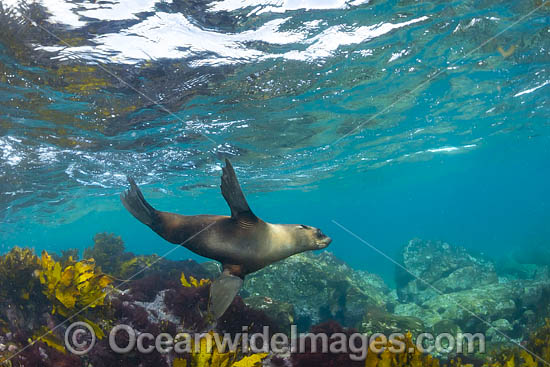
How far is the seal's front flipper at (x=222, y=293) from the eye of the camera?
3195 mm

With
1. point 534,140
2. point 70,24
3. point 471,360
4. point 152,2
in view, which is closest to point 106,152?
point 70,24

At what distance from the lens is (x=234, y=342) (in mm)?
4602

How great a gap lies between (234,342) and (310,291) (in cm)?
620

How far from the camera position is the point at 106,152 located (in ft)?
44.0

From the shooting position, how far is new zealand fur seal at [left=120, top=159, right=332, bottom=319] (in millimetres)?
3410

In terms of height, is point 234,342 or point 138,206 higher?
point 138,206

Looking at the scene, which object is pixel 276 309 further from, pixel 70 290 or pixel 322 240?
pixel 70 290

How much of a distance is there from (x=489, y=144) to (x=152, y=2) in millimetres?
29919

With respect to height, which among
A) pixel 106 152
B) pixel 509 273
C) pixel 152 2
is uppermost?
pixel 152 2

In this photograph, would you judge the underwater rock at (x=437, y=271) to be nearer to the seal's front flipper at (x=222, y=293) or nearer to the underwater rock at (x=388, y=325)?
the underwater rock at (x=388, y=325)

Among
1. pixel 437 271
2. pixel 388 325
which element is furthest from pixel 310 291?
pixel 437 271

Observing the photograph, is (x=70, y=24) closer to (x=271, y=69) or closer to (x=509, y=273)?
(x=271, y=69)

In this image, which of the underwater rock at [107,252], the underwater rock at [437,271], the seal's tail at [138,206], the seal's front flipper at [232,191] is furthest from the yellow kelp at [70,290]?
the underwater rock at [437,271]

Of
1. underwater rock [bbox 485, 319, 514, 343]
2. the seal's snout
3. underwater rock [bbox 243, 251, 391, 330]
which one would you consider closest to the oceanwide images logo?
the seal's snout
